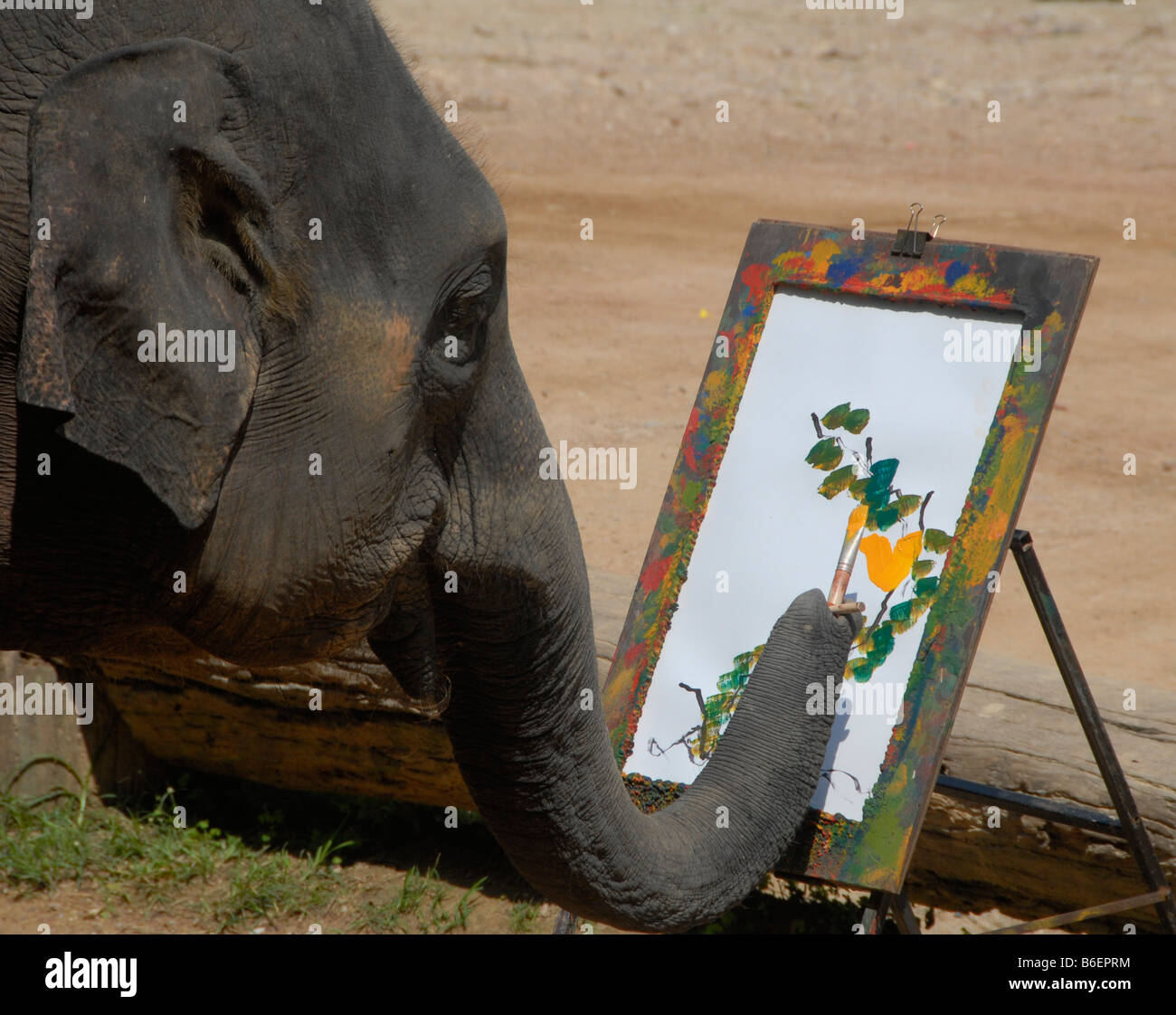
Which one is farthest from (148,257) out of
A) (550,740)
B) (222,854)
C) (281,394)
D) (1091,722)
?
(222,854)

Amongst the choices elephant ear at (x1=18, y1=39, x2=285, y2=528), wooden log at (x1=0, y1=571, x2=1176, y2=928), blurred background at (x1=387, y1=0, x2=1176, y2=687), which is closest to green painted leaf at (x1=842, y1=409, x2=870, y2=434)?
wooden log at (x1=0, y1=571, x2=1176, y2=928)

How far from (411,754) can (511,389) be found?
195 cm

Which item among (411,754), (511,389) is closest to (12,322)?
(511,389)

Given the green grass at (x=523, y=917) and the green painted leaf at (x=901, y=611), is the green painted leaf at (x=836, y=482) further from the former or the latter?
the green grass at (x=523, y=917)

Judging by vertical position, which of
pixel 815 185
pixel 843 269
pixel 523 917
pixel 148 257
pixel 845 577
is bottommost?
pixel 523 917

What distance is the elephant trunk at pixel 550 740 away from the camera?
169 cm

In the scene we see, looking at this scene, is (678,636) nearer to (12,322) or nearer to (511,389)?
(511,389)

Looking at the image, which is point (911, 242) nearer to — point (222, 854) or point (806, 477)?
point (806, 477)

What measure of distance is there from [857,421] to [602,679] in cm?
93

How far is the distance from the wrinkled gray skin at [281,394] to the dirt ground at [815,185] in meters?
0.26

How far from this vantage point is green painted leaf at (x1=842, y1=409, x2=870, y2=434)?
2.73 metres

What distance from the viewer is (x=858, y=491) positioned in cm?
272

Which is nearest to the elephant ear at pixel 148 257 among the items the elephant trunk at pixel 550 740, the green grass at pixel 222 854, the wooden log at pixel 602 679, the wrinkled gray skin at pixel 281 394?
the wrinkled gray skin at pixel 281 394

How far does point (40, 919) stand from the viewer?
3.39 m
